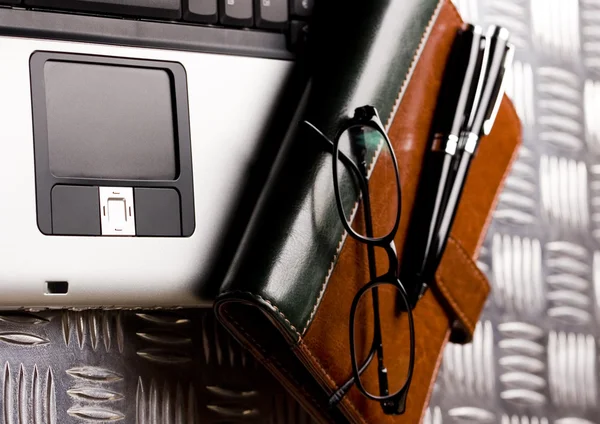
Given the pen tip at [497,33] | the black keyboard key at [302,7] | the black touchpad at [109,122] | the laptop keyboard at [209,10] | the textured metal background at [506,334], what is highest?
the black keyboard key at [302,7]

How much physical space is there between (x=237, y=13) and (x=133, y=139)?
0.46ft

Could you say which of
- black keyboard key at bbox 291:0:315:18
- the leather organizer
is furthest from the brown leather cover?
black keyboard key at bbox 291:0:315:18

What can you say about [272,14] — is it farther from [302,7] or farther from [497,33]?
[497,33]

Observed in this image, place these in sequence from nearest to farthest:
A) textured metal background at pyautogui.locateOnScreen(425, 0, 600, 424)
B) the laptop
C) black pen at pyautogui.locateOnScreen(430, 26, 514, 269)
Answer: the laptop < black pen at pyautogui.locateOnScreen(430, 26, 514, 269) < textured metal background at pyautogui.locateOnScreen(425, 0, 600, 424)

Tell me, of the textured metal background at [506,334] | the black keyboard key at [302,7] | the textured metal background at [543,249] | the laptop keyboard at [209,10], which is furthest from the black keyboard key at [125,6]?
the textured metal background at [543,249]

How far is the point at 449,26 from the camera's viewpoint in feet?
2.59

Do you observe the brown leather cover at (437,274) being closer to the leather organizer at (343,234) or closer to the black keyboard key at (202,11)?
the leather organizer at (343,234)

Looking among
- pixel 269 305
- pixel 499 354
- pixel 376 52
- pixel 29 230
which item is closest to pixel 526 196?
pixel 499 354

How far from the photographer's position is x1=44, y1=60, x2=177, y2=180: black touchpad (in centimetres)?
65

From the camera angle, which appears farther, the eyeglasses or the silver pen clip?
the silver pen clip

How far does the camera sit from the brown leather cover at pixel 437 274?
67 cm

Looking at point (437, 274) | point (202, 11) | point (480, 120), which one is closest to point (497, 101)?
point (480, 120)

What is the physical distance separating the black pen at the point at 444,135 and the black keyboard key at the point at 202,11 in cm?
21

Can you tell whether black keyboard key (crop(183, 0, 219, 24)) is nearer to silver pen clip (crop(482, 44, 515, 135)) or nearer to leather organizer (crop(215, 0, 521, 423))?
leather organizer (crop(215, 0, 521, 423))
